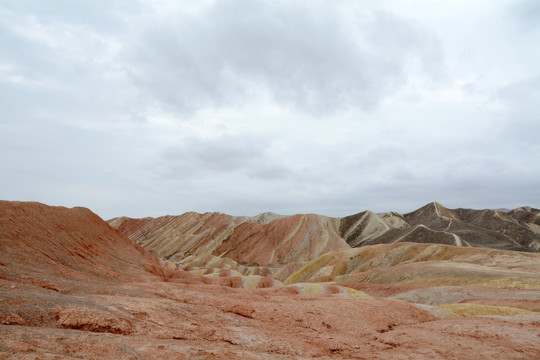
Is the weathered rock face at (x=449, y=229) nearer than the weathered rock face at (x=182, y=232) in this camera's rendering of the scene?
Yes

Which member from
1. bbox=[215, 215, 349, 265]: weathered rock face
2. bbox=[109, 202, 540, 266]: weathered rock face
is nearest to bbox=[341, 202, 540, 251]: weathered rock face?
bbox=[109, 202, 540, 266]: weathered rock face

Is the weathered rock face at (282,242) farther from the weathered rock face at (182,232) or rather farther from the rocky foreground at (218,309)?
the rocky foreground at (218,309)

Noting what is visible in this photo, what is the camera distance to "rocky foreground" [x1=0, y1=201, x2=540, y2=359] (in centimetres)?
1094

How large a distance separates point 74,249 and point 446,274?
42772mm

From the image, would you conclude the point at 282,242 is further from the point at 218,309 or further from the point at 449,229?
the point at 218,309

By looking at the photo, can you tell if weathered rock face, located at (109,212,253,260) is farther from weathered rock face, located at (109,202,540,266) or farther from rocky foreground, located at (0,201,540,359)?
rocky foreground, located at (0,201,540,359)

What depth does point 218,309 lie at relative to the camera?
17.9 metres

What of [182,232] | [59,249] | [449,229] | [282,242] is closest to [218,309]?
[59,249]

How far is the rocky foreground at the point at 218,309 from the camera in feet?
35.9

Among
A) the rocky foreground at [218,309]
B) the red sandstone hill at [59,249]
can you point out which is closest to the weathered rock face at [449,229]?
the rocky foreground at [218,309]

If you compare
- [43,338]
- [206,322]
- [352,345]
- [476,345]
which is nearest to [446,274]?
[476,345]

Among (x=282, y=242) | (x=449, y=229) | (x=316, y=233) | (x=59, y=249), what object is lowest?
(x=282, y=242)

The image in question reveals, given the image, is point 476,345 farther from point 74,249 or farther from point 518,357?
point 74,249

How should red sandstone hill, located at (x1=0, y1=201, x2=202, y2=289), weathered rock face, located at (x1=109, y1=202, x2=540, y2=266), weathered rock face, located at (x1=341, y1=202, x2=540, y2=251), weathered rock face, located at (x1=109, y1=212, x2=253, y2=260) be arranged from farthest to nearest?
weathered rock face, located at (x1=109, y1=212, x2=253, y2=260), weathered rock face, located at (x1=109, y1=202, x2=540, y2=266), weathered rock face, located at (x1=341, y1=202, x2=540, y2=251), red sandstone hill, located at (x1=0, y1=201, x2=202, y2=289)
